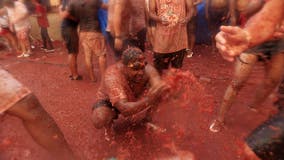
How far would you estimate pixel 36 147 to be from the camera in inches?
159

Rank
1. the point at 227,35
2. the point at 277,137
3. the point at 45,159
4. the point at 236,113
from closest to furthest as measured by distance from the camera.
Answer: the point at 277,137, the point at 227,35, the point at 45,159, the point at 236,113

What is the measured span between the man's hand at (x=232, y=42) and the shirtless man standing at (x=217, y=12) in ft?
15.4

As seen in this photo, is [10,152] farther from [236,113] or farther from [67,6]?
[236,113]

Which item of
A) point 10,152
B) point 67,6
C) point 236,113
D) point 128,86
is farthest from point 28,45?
point 236,113

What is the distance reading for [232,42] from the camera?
2.31m

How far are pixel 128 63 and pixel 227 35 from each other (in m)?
1.58

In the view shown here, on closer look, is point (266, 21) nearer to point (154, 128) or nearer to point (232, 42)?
point (232, 42)

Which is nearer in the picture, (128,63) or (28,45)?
(128,63)

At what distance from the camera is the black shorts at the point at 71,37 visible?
19.6ft

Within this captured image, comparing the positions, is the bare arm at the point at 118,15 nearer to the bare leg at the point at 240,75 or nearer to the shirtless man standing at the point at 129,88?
the shirtless man standing at the point at 129,88

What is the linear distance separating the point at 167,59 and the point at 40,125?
2.73m

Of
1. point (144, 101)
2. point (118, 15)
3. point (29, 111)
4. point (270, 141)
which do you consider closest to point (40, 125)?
point (29, 111)

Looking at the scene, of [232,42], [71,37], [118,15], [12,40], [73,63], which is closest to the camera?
[232,42]

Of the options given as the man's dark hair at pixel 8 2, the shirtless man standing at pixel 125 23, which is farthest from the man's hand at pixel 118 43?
the man's dark hair at pixel 8 2
